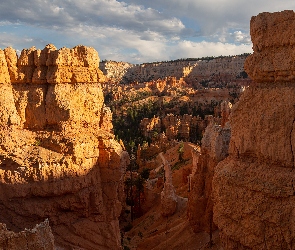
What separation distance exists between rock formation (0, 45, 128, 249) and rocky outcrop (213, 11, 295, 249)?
5.61m

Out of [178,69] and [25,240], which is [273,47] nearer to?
[25,240]

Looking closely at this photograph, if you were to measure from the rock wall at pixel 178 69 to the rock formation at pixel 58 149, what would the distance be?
102m

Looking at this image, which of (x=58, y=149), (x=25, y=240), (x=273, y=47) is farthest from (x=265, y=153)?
(x=58, y=149)

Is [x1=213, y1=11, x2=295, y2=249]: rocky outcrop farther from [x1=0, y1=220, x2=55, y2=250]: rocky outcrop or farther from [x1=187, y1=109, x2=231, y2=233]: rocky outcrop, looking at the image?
[x1=187, y1=109, x2=231, y2=233]: rocky outcrop

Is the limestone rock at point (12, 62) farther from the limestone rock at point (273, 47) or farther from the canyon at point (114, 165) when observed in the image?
the limestone rock at point (273, 47)

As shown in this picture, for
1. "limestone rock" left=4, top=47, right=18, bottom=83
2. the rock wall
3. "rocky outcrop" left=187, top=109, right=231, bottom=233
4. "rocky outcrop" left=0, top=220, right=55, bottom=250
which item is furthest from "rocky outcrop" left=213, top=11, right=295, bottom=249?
the rock wall

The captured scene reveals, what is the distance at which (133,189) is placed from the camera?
24391 millimetres

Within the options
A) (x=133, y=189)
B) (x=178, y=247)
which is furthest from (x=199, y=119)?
(x=178, y=247)

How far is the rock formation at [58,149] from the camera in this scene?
10.5 m

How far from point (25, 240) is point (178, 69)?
13609 cm

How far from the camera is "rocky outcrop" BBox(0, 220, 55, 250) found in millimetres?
5715

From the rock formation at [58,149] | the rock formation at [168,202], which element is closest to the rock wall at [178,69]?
the rock formation at [168,202]

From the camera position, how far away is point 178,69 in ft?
454

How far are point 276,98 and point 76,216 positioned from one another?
8067 millimetres
